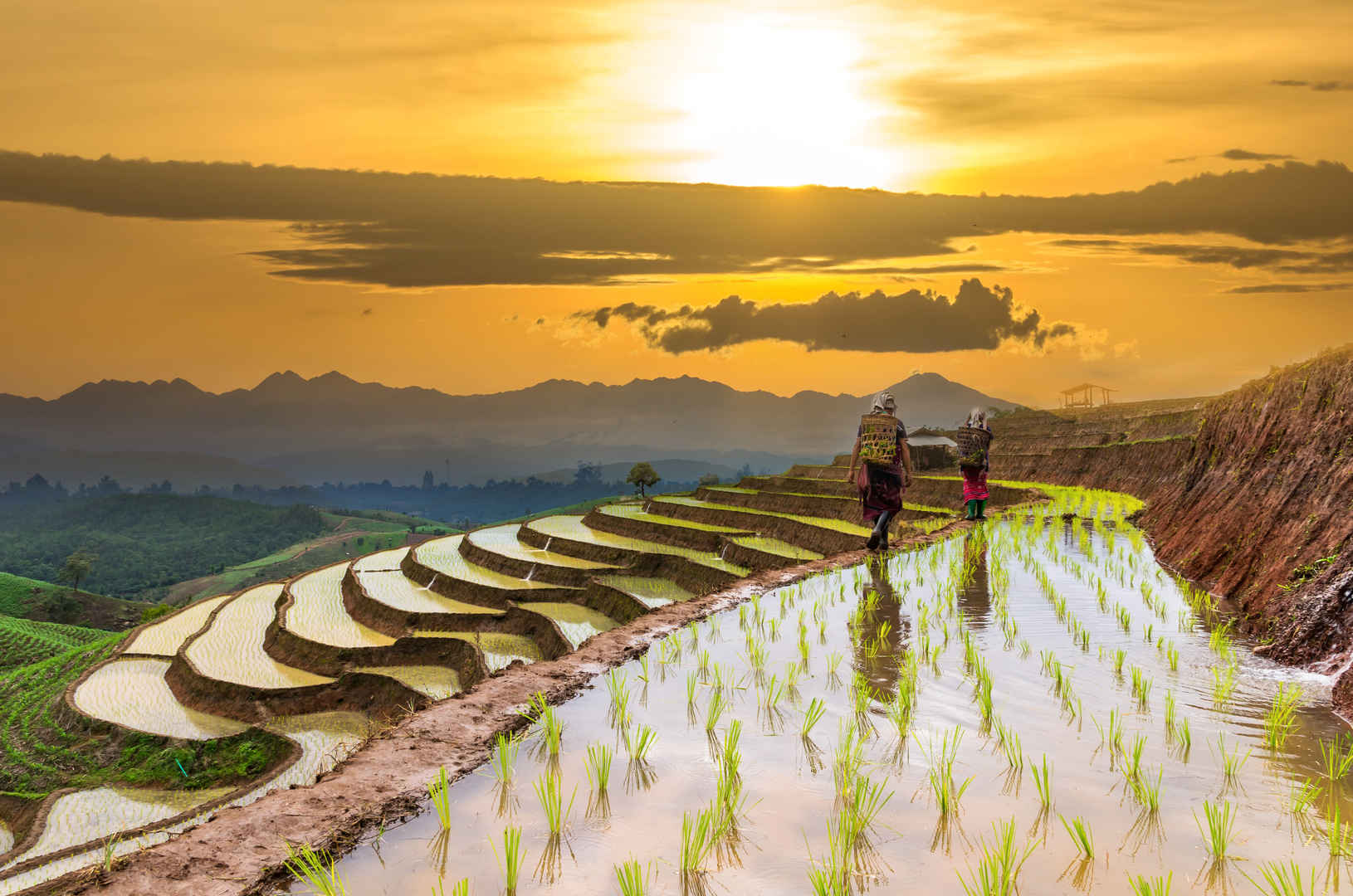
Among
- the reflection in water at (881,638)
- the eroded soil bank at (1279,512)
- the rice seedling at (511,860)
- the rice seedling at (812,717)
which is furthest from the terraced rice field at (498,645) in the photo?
the rice seedling at (511,860)

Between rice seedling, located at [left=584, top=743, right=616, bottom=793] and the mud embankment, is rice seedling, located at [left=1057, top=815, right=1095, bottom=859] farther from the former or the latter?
the mud embankment

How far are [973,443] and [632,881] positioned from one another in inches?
475

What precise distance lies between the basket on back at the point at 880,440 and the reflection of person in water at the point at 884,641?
2176 millimetres

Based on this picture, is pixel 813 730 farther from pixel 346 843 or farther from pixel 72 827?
pixel 72 827

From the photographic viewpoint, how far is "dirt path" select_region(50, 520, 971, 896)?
11.3 feet

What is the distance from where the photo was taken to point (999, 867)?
3.18 m

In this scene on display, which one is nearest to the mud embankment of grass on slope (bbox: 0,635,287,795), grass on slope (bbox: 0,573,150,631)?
grass on slope (bbox: 0,635,287,795)

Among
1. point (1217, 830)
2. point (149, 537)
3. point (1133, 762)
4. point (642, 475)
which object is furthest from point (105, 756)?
point (149, 537)

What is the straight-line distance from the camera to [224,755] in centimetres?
1353

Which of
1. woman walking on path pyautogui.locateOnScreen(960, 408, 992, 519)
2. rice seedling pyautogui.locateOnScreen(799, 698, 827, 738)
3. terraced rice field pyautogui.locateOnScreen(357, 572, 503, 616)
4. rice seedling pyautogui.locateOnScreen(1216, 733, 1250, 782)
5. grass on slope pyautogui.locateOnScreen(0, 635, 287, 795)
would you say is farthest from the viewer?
terraced rice field pyautogui.locateOnScreen(357, 572, 503, 616)

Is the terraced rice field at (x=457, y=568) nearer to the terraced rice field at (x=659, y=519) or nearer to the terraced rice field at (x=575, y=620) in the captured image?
the terraced rice field at (x=575, y=620)

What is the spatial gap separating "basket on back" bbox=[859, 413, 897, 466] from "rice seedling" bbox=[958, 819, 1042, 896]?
7.78m

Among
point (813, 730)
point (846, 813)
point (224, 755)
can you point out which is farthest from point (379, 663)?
point (846, 813)

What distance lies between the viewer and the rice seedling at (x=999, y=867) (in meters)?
2.94
